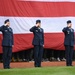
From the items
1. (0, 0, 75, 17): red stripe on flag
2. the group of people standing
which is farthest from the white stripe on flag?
the group of people standing

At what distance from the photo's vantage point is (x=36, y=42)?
977 centimetres

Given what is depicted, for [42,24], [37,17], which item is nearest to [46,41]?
[42,24]

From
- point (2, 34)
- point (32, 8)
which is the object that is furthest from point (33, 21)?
point (2, 34)

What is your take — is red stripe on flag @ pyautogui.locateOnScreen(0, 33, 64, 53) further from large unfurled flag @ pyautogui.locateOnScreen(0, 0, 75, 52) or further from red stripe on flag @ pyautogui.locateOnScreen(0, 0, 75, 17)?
red stripe on flag @ pyautogui.locateOnScreen(0, 0, 75, 17)

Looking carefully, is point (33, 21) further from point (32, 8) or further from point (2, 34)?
point (2, 34)

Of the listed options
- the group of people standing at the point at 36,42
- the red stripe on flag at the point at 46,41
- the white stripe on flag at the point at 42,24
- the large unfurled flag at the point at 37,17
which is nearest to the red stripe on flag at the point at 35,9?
the large unfurled flag at the point at 37,17

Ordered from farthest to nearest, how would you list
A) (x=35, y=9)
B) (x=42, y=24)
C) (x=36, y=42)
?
→ (x=42, y=24) < (x=35, y=9) < (x=36, y=42)

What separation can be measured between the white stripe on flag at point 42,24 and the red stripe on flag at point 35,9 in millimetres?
115

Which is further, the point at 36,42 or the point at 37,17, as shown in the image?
the point at 37,17

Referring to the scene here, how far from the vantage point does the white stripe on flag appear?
10.4 m

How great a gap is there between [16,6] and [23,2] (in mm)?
249

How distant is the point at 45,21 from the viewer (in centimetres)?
1069

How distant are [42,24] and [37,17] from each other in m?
0.26

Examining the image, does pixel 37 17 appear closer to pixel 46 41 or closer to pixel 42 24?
pixel 42 24
